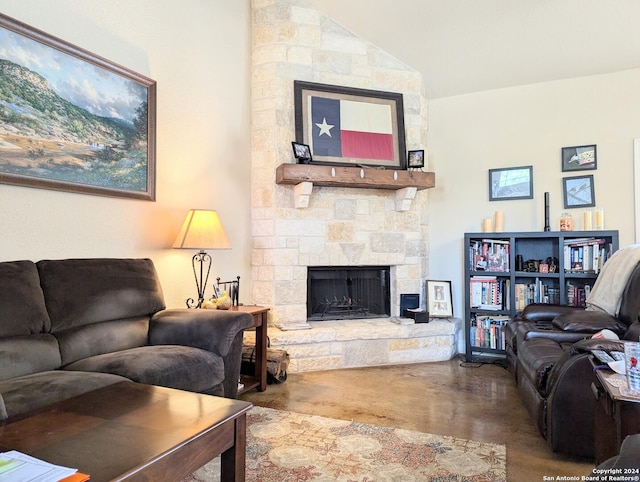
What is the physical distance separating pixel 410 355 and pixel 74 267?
2.77 metres

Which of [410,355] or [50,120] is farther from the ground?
[50,120]

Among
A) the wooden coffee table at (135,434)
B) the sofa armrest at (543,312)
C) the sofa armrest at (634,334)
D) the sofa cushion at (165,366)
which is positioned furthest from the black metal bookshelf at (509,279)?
the wooden coffee table at (135,434)

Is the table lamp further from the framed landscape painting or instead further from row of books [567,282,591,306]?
row of books [567,282,591,306]

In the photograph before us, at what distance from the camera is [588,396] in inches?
72.6

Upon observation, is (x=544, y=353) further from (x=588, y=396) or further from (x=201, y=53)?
(x=201, y=53)

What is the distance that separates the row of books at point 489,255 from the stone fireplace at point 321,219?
52cm

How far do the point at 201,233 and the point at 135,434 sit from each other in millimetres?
1861

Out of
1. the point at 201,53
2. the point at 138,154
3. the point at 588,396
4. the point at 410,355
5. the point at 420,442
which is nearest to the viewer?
the point at 588,396

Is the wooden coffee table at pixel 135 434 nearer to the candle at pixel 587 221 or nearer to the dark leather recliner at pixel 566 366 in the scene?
the dark leather recliner at pixel 566 366

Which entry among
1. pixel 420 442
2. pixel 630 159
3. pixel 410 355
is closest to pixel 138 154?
pixel 420 442

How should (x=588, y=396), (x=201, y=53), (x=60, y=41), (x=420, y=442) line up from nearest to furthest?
(x=588, y=396)
(x=420, y=442)
(x=60, y=41)
(x=201, y=53)

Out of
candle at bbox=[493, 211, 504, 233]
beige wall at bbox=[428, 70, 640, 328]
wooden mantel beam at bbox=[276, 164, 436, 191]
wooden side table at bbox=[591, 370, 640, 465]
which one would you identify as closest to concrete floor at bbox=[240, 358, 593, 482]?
wooden side table at bbox=[591, 370, 640, 465]

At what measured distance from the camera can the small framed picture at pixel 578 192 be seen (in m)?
3.72

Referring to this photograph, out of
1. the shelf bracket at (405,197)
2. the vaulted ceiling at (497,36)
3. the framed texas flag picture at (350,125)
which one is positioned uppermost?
the vaulted ceiling at (497,36)
